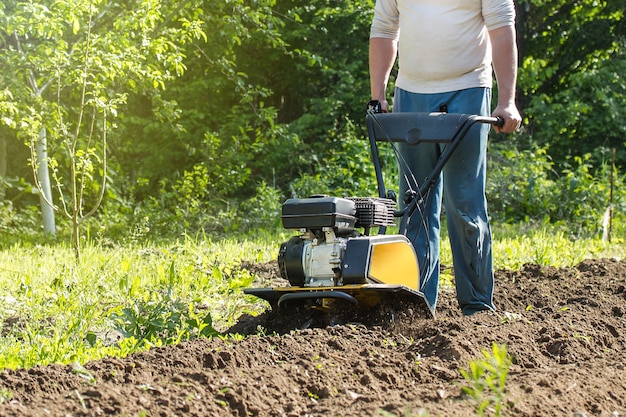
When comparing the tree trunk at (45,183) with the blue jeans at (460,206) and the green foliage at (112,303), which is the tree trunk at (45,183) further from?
the blue jeans at (460,206)

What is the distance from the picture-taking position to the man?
15.2 ft

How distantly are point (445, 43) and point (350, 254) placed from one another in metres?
1.40

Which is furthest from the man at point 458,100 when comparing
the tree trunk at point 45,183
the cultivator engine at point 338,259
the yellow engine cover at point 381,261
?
the tree trunk at point 45,183

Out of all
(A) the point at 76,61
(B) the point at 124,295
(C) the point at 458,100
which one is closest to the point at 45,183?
(A) the point at 76,61

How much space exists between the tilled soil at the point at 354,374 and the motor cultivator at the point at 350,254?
129 millimetres

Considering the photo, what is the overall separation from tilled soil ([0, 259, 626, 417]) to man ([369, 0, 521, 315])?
0.40 m

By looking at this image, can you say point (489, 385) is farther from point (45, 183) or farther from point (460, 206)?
point (45, 183)

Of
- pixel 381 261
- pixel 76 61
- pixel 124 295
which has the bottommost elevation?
pixel 124 295

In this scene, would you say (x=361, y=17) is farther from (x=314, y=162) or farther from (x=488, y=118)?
(x=488, y=118)

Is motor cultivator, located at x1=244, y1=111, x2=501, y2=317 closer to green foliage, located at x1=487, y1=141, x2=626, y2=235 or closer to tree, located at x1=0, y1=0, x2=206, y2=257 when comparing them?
tree, located at x1=0, y1=0, x2=206, y2=257

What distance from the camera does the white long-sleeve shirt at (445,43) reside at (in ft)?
15.3

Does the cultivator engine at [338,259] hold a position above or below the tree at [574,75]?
below

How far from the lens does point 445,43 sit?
4.71 metres

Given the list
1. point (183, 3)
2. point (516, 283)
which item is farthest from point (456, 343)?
point (183, 3)
